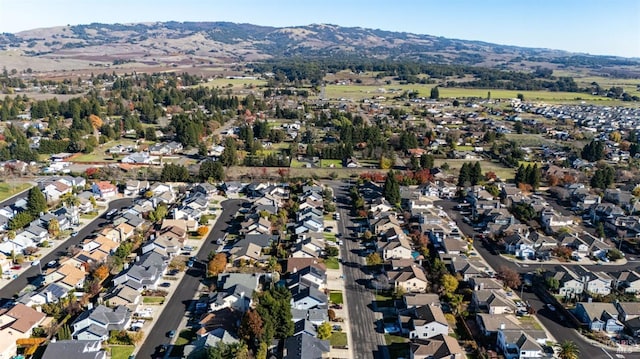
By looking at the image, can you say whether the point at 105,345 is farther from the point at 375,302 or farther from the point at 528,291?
the point at 528,291

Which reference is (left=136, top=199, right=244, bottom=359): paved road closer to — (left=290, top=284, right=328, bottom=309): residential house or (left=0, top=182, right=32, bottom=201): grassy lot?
(left=290, top=284, right=328, bottom=309): residential house

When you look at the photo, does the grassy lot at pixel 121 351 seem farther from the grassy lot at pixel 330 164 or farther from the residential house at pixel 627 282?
the grassy lot at pixel 330 164

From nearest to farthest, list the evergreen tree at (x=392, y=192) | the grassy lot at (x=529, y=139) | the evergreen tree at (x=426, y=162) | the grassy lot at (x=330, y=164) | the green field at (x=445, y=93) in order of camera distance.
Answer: the evergreen tree at (x=392, y=192), the evergreen tree at (x=426, y=162), the grassy lot at (x=330, y=164), the grassy lot at (x=529, y=139), the green field at (x=445, y=93)

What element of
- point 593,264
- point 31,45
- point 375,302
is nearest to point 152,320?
point 375,302

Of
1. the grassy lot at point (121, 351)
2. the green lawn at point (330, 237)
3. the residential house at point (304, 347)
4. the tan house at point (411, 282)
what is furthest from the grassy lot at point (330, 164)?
the grassy lot at point (121, 351)

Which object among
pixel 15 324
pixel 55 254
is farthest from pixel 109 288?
pixel 55 254
